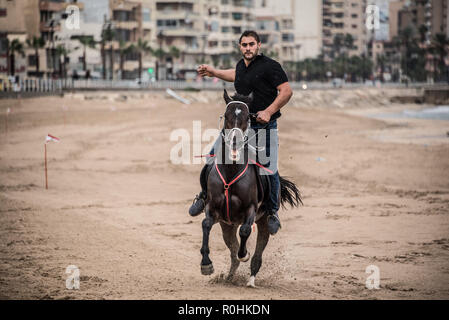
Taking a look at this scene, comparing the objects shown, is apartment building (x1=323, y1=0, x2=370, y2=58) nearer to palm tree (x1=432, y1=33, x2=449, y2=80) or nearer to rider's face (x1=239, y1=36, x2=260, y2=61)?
palm tree (x1=432, y1=33, x2=449, y2=80)

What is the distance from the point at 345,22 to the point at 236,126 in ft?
551

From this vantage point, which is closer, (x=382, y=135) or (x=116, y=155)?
(x=116, y=155)

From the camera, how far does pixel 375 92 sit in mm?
113062

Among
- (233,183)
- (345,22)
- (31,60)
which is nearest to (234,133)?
(233,183)

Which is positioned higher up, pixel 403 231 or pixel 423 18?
pixel 423 18

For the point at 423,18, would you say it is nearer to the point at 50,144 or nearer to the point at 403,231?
the point at 50,144

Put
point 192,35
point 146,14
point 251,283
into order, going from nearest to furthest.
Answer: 1. point 251,283
2. point 146,14
3. point 192,35

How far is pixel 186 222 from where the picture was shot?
15.5m

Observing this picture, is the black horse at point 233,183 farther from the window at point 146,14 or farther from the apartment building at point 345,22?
the apartment building at point 345,22

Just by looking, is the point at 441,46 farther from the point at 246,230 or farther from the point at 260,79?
the point at 246,230

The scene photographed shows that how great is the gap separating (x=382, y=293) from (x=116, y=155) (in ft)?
69.8

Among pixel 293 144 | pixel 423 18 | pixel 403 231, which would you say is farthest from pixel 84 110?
pixel 423 18

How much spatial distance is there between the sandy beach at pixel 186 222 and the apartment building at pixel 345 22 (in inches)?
5204

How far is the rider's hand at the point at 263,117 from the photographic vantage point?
27.3ft
